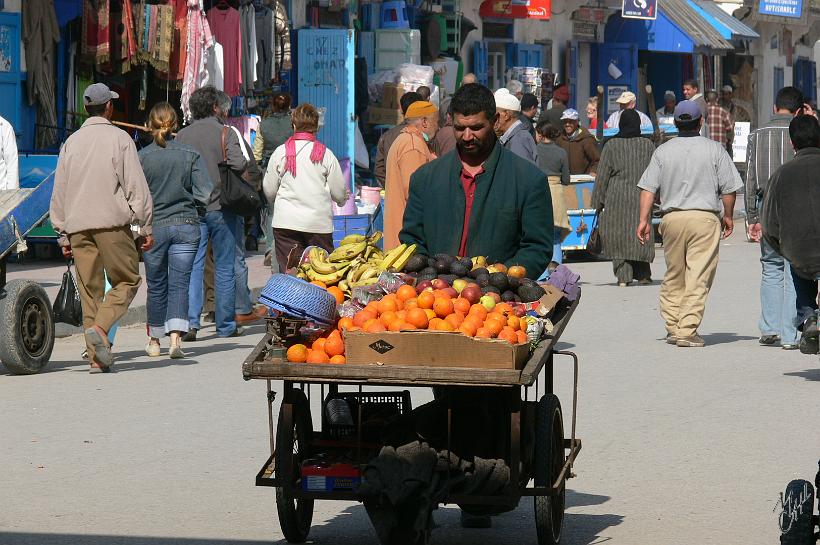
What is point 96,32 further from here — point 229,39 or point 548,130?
point 548,130

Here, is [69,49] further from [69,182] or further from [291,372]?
[291,372]

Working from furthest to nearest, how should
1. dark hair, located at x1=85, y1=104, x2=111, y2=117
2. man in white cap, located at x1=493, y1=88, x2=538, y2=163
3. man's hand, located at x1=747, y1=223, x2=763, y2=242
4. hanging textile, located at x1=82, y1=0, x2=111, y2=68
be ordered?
1. hanging textile, located at x1=82, y1=0, x2=111, y2=68
2. man in white cap, located at x1=493, y1=88, x2=538, y2=163
3. man's hand, located at x1=747, y1=223, x2=763, y2=242
4. dark hair, located at x1=85, y1=104, x2=111, y2=117

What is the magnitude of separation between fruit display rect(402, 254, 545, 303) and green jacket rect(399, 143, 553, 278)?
169mm

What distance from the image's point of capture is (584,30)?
37062 mm

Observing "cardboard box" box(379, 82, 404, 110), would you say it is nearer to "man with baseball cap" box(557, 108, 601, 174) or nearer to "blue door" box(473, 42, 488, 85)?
"man with baseball cap" box(557, 108, 601, 174)

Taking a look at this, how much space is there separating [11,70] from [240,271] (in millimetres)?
6162

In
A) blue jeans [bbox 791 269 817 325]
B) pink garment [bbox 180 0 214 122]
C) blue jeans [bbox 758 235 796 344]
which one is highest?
pink garment [bbox 180 0 214 122]

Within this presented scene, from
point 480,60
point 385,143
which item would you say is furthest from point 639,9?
point 385,143

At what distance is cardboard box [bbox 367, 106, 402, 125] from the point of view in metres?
25.2

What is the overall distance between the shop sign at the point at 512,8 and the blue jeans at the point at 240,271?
17748 millimetres

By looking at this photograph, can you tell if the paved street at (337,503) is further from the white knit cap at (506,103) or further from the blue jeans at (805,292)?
the white knit cap at (506,103)

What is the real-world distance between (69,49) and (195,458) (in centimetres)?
1209

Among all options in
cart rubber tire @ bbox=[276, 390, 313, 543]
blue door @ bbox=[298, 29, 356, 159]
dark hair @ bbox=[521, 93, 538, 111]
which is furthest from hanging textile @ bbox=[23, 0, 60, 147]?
cart rubber tire @ bbox=[276, 390, 313, 543]

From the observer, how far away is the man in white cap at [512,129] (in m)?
13.1
